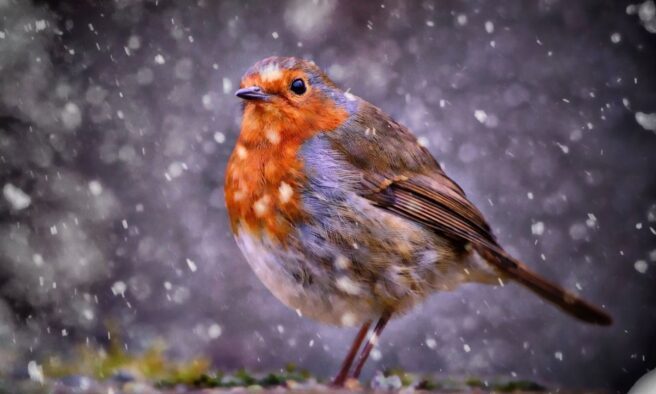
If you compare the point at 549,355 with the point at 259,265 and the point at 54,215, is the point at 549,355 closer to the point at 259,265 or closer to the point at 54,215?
the point at 259,265

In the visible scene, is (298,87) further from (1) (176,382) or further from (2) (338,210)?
(1) (176,382)

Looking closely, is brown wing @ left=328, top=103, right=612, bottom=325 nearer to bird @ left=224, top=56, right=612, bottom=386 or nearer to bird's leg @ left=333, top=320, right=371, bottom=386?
bird @ left=224, top=56, right=612, bottom=386

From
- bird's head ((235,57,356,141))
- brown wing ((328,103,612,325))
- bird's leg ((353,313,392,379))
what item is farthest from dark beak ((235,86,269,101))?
bird's leg ((353,313,392,379))

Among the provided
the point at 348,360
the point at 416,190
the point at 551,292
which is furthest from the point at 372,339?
the point at 551,292

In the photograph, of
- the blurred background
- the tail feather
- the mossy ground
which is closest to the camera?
the mossy ground

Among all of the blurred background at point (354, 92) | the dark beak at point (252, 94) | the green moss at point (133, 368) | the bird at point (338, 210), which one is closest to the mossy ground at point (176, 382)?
the green moss at point (133, 368)

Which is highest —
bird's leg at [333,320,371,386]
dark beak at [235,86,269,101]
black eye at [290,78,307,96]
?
black eye at [290,78,307,96]
